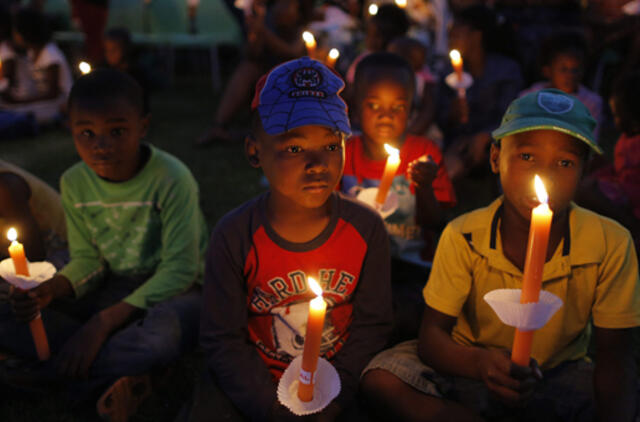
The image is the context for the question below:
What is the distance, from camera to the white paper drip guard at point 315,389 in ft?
3.81

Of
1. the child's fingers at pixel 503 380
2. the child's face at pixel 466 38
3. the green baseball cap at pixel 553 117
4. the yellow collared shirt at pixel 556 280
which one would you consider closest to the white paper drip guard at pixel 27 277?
the yellow collared shirt at pixel 556 280

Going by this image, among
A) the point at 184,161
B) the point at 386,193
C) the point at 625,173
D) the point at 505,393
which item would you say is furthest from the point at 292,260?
the point at 184,161

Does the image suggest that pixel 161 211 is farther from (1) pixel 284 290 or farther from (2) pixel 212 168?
(2) pixel 212 168

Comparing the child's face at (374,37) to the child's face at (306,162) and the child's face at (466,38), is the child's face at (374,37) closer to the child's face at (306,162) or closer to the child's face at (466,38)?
the child's face at (466,38)

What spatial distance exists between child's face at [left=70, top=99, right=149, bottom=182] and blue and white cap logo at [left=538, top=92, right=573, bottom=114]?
59.4 inches

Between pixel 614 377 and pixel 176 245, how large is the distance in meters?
1.59

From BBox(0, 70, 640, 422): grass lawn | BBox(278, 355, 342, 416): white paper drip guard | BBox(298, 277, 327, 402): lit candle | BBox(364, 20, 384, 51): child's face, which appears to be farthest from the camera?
BBox(364, 20, 384, 51): child's face

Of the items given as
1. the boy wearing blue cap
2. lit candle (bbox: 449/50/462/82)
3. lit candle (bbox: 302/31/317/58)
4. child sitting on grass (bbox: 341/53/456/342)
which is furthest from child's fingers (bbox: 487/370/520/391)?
lit candle (bbox: 302/31/317/58)

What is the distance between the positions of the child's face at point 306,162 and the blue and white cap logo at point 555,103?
60 centimetres

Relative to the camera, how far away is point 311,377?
1122 mm

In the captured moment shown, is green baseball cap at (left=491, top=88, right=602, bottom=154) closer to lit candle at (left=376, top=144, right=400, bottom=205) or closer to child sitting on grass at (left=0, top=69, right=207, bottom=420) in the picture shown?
lit candle at (left=376, top=144, right=400, bottom=205)

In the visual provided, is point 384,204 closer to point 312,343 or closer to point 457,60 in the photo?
point 312,343

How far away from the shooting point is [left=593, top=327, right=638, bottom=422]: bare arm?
154 cm

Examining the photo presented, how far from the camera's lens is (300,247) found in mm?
1778
